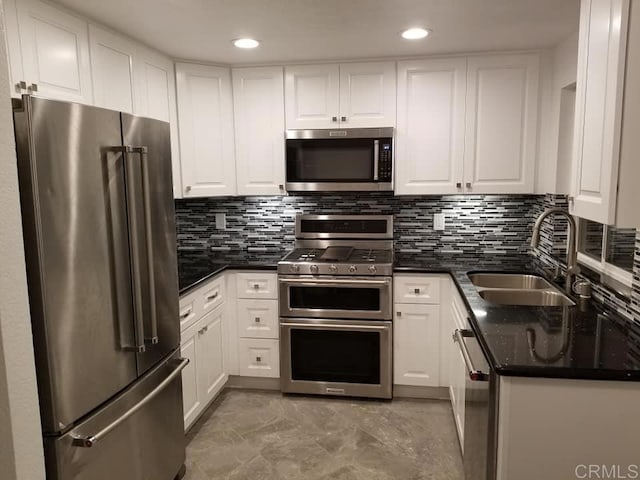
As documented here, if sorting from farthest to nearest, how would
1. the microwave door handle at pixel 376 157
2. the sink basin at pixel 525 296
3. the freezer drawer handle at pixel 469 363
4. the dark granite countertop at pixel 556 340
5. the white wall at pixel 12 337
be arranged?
the microwave door handle at pixel 376 157 → the sink basin at pixel 525 296 → the freezer drawer handle at pixel 469 363 → the dark granite countertop at pixel 556 340 → the white wall at pixel 12 337

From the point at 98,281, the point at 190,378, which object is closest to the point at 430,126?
the point at 190,378

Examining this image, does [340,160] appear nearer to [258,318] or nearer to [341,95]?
[341,95]

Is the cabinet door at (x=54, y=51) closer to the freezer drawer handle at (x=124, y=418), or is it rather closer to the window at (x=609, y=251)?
the freezer drawer handle at (x=124, y=418)

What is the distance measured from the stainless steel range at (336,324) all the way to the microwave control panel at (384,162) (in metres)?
0.56

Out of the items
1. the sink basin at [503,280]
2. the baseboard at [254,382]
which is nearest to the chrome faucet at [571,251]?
the sink basin at [503,280]

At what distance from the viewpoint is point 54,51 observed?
211cm

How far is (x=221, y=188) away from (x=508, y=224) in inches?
82.5

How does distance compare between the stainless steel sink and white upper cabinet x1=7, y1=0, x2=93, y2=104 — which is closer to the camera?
white upper cabinet x1=7, y1=0, x2=93, y2=104

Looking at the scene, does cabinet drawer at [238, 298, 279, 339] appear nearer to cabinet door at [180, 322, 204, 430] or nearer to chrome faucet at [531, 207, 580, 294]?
cabinet door at [180, 322, 204, 430]

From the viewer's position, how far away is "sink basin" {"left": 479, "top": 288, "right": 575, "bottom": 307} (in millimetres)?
2479

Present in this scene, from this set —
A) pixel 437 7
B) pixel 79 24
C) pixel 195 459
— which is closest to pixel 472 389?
pixel 195 459

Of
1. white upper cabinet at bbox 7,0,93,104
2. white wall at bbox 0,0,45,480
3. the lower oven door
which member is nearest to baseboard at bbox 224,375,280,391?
the lower oven door

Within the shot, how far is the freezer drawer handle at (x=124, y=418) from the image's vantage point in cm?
160

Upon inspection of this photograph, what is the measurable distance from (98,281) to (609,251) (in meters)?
2.28
